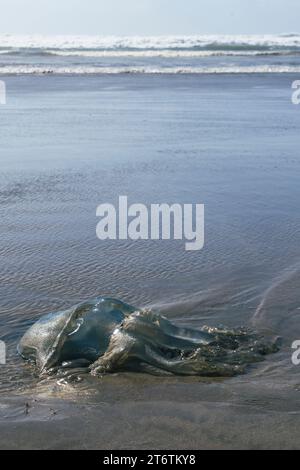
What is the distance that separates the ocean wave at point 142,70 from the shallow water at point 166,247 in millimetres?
12836

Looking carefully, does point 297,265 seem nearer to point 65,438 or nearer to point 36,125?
point 65,438

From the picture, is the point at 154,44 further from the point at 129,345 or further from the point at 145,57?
the point at 129,345

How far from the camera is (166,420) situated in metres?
3.18

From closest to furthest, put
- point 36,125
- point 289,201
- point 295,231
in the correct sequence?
point 295,231, point 289,201, point 36,125

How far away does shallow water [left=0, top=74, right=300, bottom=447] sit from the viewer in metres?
3.40

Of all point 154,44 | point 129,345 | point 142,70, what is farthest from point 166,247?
point 154,44

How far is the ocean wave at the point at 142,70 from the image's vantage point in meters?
26.3

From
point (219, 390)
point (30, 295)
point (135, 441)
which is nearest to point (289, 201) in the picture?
point (30, 295)

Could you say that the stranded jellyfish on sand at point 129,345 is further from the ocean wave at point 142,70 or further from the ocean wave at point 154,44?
the ocean wave at point 154,44

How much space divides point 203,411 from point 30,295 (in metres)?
2.06

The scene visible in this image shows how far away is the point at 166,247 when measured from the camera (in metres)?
5.97

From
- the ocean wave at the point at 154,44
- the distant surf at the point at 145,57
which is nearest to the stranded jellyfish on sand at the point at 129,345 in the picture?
the distant surf at the point at 145,57

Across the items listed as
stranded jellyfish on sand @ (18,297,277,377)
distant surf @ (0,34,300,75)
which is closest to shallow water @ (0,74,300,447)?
stranded jellyfish on sand @ (18,297,277,377)

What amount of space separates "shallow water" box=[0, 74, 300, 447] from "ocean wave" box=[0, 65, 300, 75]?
12836 millimetres
